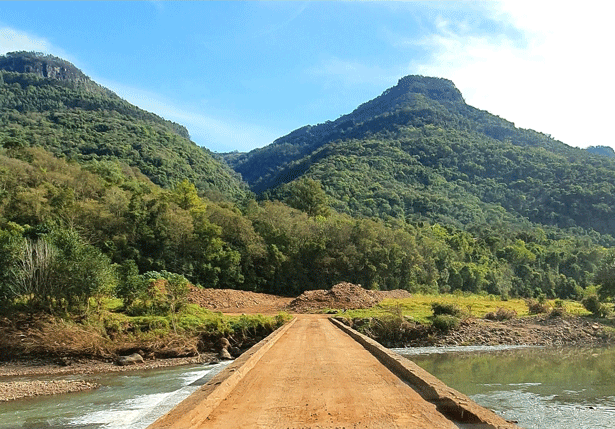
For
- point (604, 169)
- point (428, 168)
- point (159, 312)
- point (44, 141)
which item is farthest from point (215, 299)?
point (604, 169)

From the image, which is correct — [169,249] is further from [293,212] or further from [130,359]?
[293,212]

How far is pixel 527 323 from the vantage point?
34.8 meters

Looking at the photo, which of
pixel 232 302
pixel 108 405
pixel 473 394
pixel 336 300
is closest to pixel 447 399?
pixel 473 394

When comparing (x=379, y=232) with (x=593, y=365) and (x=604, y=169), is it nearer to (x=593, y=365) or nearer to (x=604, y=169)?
(x=593, y=365)

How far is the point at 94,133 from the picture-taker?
97.9m

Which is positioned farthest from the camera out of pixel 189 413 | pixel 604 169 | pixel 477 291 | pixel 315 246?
pixel 604 169

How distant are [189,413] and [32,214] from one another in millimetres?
38990

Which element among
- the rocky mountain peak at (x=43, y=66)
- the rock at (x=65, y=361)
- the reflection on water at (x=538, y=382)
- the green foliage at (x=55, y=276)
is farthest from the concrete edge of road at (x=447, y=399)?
the rocky mountain peak at (x=43, y=66)

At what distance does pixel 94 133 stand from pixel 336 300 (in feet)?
262

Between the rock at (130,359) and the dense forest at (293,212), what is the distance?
3.99 meters

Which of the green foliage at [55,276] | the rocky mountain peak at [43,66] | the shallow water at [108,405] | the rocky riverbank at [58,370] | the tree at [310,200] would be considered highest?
the rocky mountain peak at [43,66]

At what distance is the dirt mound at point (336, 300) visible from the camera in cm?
3641

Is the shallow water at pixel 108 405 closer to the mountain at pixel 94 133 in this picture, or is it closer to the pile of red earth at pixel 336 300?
the pile of red earth at pixel 336 300

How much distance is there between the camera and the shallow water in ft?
38.3
